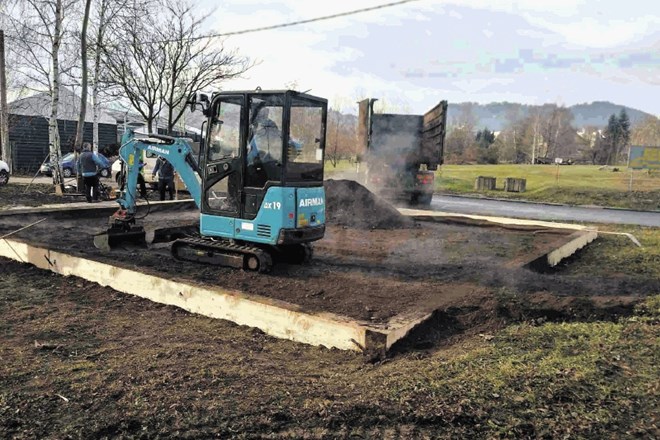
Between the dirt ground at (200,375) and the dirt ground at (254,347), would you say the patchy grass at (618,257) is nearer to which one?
the dirt ground at (254,347)

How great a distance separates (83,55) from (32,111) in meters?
16.9

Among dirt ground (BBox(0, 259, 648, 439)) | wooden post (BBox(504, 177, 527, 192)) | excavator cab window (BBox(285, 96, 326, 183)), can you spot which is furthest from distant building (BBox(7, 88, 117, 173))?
dirt ground (BBox(0, 259, 648, 439))

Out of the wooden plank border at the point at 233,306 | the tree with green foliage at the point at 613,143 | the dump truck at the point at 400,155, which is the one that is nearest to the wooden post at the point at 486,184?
the dump truck at the point at 400,155

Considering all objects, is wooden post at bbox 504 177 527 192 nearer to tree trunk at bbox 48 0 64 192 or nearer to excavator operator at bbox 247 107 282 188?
tree trunk at bbox 48 0 64 192

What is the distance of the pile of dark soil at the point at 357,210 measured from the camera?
12531 mm

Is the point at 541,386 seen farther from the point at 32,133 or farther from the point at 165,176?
the point at 32,133

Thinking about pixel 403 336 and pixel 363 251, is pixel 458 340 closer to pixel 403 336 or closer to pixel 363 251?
pixel 403 336

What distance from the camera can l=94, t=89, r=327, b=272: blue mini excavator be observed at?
274 inches

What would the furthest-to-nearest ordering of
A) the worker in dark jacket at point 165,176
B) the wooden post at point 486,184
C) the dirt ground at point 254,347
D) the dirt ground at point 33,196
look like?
the wooden post at point 486,184 < the worker in dark jacket at point 165,176 < the dirt ground at point 33,196 < the dirt ground at point 254,347

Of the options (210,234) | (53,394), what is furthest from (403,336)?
(210,234)

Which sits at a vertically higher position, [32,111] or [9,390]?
[32,111]

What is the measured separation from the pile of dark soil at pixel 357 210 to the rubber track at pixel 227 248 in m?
5.23

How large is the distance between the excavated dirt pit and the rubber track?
0.61 ft

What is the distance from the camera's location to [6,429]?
309 cm
